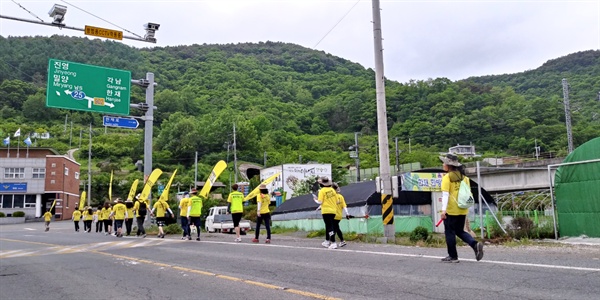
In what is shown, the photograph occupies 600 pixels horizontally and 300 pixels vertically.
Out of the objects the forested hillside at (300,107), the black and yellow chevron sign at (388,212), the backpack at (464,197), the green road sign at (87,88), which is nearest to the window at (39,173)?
the forested hillside at (300,107)

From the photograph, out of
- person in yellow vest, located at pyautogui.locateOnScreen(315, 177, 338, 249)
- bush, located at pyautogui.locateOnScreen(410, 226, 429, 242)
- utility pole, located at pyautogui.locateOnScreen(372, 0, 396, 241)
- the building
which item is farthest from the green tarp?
the building

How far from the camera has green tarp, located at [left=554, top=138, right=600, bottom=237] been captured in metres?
13.2

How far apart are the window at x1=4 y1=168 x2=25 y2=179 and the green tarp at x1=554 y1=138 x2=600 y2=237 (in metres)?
69.6

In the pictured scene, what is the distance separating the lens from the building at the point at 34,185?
214ft

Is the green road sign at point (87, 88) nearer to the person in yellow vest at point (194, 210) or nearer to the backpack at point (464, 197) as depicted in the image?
the person in yellow vest at point (194, 210)

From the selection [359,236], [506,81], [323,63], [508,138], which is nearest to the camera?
[359,236]

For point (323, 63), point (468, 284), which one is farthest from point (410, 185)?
point (323, 63)

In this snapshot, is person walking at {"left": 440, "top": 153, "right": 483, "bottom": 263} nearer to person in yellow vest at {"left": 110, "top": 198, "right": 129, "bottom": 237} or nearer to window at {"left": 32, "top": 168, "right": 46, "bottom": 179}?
person in yellow vest at {"left": 110, "top": 198, "right": 129, "bottom": 237}

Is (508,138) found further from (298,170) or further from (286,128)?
(286,128)

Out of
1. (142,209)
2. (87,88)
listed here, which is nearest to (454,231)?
(142,209)

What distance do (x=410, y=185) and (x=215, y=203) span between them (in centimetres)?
2861

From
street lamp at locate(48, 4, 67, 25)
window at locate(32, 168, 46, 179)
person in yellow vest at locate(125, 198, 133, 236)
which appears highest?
street lamp at locate(48, 4, 67, 25)

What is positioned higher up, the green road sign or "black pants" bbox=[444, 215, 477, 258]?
the green road sign

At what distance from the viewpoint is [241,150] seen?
94.5 meters
